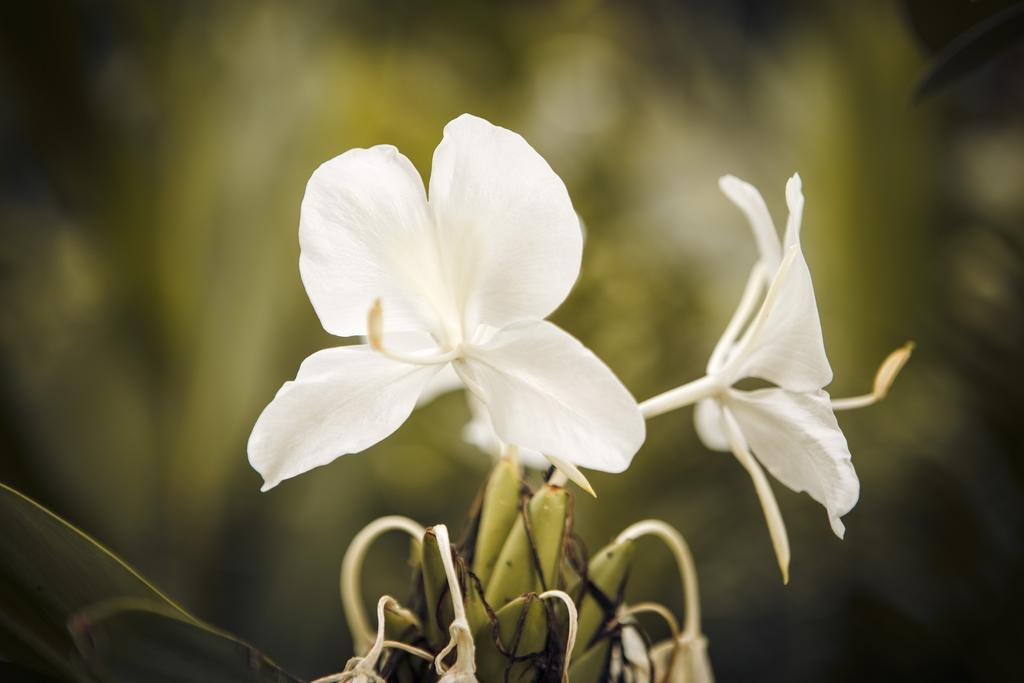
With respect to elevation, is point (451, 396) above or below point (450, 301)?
below

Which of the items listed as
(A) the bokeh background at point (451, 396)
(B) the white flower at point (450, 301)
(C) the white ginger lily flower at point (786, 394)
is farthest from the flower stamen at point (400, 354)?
(A) the bokeh background at point (451, 396)

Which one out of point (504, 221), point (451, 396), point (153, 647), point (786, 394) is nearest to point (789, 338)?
point (786, 394)

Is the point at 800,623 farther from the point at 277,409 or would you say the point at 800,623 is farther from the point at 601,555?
the point at 277,409

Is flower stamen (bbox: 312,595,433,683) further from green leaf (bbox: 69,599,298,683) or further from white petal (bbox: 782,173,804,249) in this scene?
white petal (bbox: 782,173,804,249)

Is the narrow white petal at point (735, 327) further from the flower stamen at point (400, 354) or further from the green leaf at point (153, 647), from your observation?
the green leaf at point (153, 647)

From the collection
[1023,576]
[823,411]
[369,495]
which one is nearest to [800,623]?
[1023,576]

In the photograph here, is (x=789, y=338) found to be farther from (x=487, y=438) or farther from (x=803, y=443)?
(x=487, y=438)
